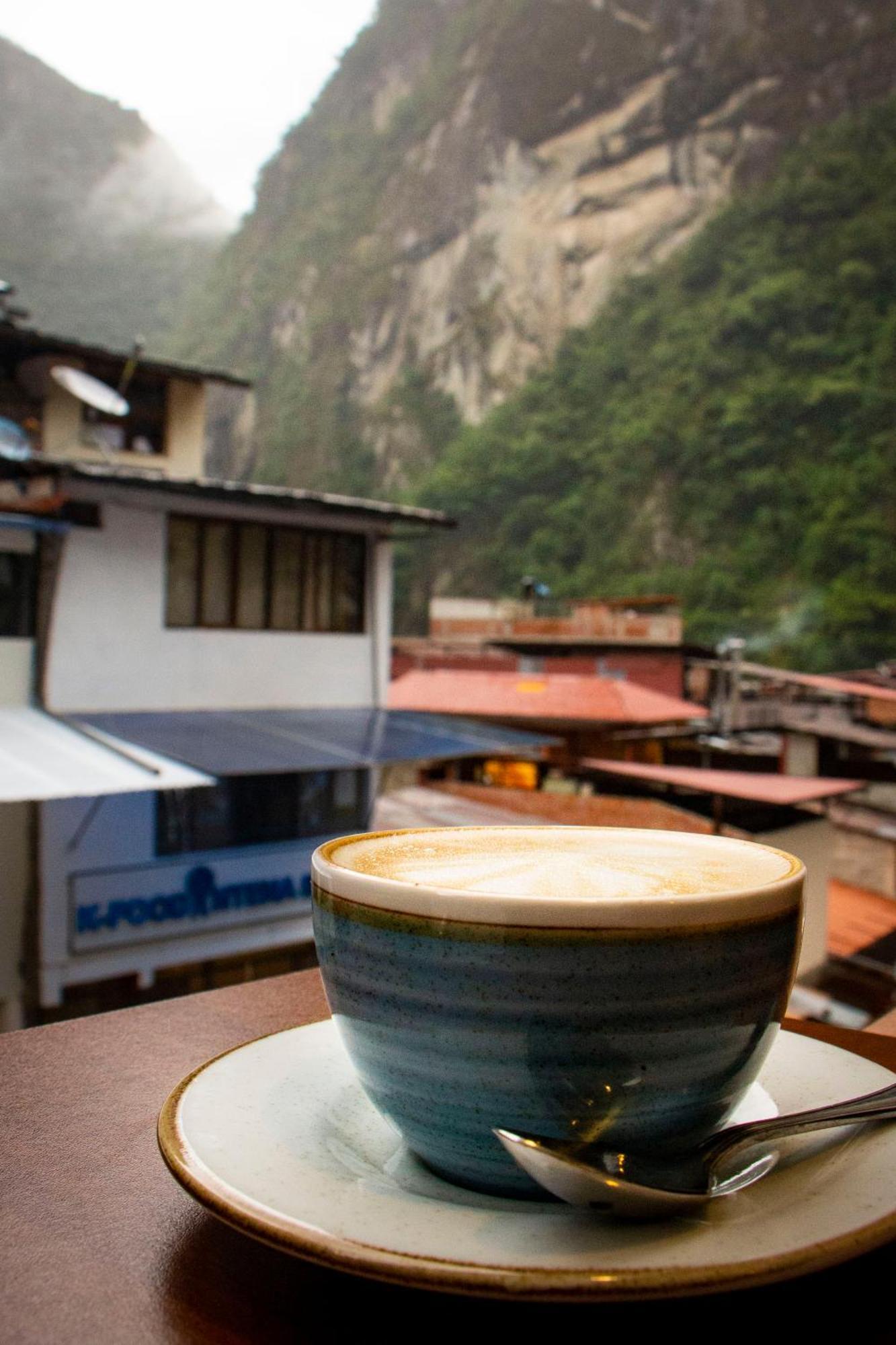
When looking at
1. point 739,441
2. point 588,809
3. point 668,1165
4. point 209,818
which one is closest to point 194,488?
point 209,818

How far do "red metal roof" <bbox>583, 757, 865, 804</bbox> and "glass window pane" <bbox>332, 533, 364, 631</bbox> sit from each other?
2826mm

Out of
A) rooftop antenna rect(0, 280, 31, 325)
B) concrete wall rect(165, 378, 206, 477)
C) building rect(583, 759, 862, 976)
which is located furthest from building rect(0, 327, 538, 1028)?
concrete wall rect(165, 378, 206, 477)

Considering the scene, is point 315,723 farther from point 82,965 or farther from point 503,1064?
point 503,1064

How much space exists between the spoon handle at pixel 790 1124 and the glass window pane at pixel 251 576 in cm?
983

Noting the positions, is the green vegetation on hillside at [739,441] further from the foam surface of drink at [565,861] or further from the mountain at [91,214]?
the foam surface of drink at [565,861]

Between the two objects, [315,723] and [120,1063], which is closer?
[120,1063]

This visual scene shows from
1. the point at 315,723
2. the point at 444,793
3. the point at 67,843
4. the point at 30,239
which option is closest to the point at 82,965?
the point at 67,843

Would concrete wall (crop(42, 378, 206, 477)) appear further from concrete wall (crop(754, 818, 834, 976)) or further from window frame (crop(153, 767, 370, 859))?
concrete wall (crop(754, 818, 834, 976))

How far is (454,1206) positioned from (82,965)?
8.30 meters

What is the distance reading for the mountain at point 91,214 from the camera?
54375mm

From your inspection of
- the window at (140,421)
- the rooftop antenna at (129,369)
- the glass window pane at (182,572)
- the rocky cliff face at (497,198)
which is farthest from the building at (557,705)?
the rocky cliff face at (497,198)

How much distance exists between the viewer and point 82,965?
803cm

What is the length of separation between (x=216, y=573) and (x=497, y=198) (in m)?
44.0

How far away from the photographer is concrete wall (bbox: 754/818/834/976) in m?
9.79
